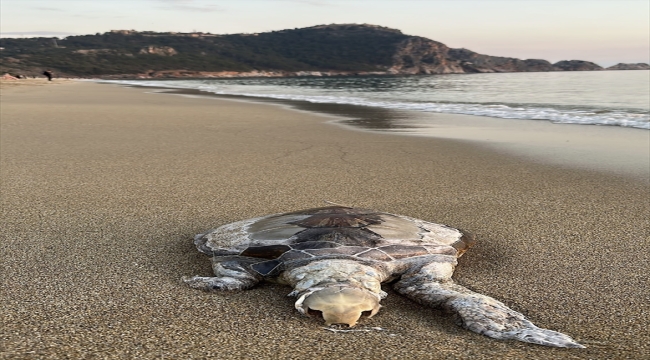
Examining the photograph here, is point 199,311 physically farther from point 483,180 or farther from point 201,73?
point 201,73

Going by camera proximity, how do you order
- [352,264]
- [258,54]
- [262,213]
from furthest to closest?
1. [258,54]
2. [262,213]
3. [352,264]

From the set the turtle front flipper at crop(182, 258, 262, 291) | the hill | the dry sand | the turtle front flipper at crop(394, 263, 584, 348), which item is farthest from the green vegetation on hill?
the turtle front flipper at crop(394, 263, 584, 348)

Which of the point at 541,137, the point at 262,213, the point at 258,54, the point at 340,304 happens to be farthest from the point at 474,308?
the point at 258,54

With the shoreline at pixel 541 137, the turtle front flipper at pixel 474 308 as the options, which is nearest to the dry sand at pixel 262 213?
the turtle front flipper at pixel 474 308

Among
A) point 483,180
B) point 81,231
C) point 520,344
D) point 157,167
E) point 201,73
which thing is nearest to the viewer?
point 520,344

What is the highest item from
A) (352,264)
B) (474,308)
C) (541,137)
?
(541,137)

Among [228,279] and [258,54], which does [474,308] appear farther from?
[258,54]

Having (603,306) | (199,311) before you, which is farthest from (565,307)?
(199,311)
